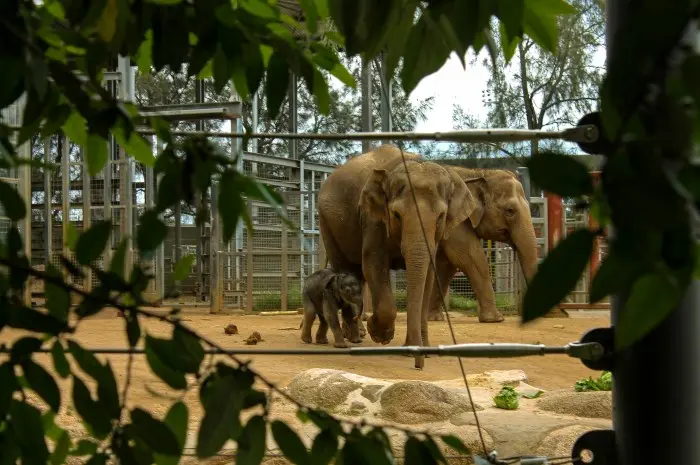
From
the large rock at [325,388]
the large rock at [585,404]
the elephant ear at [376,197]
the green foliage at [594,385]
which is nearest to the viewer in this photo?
the large rock at [585,404]

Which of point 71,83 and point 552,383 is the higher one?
point 71,83

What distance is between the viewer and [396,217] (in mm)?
5910

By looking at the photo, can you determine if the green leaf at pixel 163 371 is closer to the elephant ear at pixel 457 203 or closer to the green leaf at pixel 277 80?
the green leaf at pixel 277 80

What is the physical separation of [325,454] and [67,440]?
25 centimetres

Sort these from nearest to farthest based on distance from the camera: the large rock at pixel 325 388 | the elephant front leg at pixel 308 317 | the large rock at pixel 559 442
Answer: the large rock at pixel 559 442 < the large rock at pixel 325 388 < the elephant front leg at pixel 308 317

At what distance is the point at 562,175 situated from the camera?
0.32 meters

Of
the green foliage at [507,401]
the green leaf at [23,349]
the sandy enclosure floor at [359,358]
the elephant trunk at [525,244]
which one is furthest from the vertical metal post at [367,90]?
the elephant trunk at [525,244]

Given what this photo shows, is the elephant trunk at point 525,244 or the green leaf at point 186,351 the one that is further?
the elephant trunk at point 525,244

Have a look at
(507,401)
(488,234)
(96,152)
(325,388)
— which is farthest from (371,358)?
(96,152)

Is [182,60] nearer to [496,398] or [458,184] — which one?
[496,398]

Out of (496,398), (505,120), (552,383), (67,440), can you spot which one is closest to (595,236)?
(67,440)

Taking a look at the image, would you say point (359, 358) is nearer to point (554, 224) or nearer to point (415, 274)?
point (415, 274)

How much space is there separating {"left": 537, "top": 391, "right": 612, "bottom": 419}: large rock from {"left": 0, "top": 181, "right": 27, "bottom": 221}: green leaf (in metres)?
2.43

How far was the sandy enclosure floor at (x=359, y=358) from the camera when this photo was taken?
4348 millimetres
